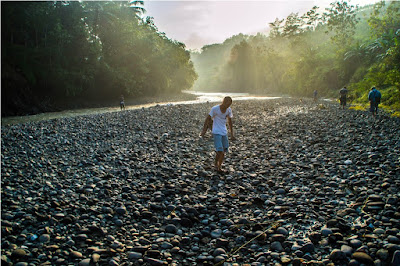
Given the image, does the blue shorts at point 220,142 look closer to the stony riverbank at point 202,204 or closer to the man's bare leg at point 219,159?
the man's bare leg at point 219,159

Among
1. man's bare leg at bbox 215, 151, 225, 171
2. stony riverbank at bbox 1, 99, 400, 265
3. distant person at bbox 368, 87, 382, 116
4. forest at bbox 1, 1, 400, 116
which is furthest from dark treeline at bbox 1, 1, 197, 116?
distant person at bbox 368, 87, 382, 116

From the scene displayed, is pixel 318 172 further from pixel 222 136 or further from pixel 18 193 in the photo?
pixel 18 193

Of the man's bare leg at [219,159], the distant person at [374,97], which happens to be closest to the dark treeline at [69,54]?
the man's bare leg at [219,159]

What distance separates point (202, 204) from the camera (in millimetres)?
5848

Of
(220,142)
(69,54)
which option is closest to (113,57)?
(69,54)

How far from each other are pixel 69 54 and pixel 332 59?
42786mm

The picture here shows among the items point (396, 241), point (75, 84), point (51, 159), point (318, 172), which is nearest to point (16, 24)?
point (75, 84)

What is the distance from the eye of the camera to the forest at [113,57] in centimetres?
2644

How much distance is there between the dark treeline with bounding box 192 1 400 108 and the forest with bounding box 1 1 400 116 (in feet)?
0.52

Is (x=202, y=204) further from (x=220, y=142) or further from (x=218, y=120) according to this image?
(x=218, y=120)

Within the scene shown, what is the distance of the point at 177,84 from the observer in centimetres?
7262

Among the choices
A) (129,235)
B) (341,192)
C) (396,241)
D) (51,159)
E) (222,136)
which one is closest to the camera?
(396,241)

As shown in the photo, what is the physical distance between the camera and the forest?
86.7 feet

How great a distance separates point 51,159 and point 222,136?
646 centimetres
